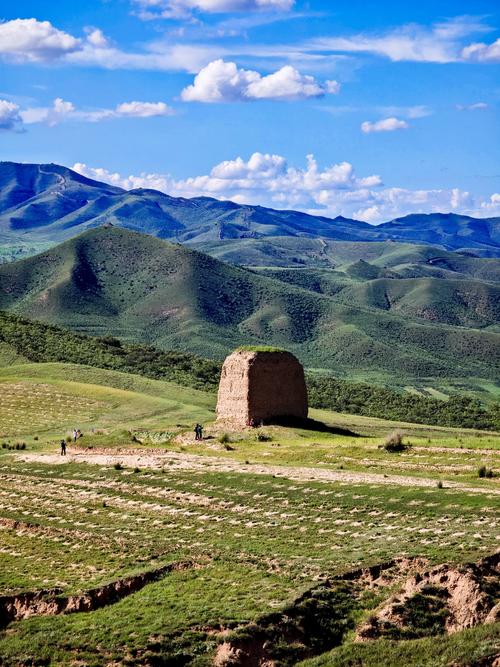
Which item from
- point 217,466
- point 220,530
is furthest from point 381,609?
point 217,466

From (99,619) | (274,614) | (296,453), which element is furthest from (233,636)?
(296,453)

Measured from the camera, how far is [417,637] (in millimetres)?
20250

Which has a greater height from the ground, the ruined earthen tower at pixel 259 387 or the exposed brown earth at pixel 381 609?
A: the ruined earthen tower at pixel 259 387

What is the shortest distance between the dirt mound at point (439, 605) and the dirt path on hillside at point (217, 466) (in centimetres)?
918

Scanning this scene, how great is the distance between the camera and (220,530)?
2934 centimetres

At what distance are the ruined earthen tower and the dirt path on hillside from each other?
9406 mm

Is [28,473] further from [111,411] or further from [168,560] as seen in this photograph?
[111,411]

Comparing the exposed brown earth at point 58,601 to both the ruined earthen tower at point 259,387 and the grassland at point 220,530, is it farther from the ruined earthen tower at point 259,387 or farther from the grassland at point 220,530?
the ruined earthen tower at point 259,387

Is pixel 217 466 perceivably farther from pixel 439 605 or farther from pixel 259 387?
pixel 439 605

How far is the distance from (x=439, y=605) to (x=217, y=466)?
20973 millimetres

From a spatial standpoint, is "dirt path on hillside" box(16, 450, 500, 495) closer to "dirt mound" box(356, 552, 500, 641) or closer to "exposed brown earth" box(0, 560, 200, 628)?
"dirt mound" box(356, 552, 500, 641)

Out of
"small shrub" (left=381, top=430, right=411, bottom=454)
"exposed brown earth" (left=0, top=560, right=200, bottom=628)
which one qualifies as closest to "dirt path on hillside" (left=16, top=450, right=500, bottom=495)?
"small shrub" (left=381, top=430, right=411, bottom=454)

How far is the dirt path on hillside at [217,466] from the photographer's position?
3456 cm

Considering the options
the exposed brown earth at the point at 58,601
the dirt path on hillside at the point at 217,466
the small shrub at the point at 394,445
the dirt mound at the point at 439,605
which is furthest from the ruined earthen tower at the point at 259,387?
the dirt mound at the point at 439,605
